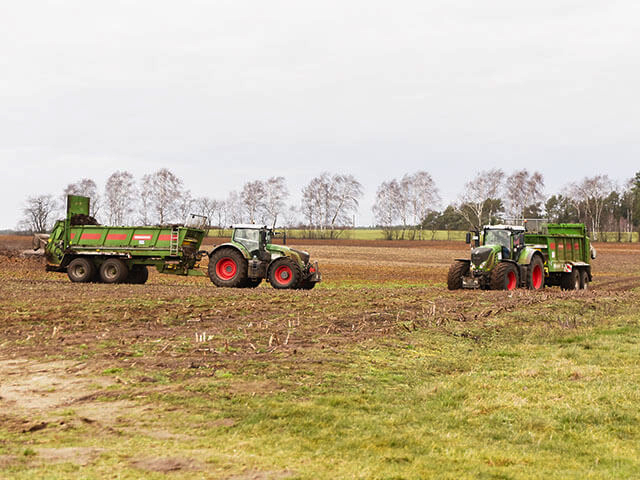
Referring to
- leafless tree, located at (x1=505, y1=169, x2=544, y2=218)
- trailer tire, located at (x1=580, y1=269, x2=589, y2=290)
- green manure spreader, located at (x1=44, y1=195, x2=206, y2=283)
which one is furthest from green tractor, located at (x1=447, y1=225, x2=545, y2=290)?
leafless tree, located at (x1=505, y1=169, x2=544, y2=218)

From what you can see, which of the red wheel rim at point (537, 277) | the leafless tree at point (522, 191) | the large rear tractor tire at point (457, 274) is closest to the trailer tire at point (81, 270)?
the large rear tractor tire at point (457, 274)

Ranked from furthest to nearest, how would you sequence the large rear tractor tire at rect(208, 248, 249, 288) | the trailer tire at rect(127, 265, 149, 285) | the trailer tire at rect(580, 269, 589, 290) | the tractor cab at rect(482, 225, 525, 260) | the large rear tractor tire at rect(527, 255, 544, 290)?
the trailer tire at rect(580, 269, 589, 290)
the trailer tire at rect(127, 265, 149, 285)
the large rear tractor tire at rect(527, 255, 544, 290)
the large rear tractor tire at rect(208, 248, 249, 288)
the tractor cab at rect(482, 225, 525, 260)

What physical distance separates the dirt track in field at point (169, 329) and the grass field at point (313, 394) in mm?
51

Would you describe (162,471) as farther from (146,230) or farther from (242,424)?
(146,230)

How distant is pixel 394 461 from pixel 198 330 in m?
7.80

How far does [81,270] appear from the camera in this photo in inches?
1064

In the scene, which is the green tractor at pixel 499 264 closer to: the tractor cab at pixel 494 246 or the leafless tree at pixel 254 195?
the tractor cab at pixel 494 246

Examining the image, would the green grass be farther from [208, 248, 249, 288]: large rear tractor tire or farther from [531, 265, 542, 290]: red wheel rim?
[531, 265, 542, 290]: red wheel rim

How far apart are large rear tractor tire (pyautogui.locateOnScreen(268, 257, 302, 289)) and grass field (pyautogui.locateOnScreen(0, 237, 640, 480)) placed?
748 cm

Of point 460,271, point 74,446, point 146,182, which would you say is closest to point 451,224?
point 146,182

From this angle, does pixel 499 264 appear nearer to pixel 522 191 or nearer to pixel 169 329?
pixel 169 329

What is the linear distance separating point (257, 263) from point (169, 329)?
37.6 feet

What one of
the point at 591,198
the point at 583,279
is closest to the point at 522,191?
the point at 591,198

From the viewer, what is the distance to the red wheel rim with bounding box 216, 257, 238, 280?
2562 cm
